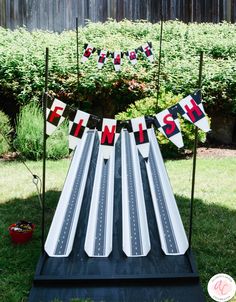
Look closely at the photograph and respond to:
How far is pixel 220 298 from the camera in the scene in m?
3.22

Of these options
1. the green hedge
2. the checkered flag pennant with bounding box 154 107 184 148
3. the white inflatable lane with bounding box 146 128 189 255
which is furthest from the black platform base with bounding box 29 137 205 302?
the green hedge

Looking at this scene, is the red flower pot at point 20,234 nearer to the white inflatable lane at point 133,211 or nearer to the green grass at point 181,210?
the green grass at point 181,210

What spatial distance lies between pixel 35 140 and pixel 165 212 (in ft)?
13.8

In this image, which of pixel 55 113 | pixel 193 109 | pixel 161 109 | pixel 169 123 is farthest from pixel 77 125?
pixel 161 109

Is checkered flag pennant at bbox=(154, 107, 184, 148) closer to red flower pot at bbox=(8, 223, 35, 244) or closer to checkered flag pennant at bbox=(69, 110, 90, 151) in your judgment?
checkered flag pennant at bbox=(69, 110, 90, 151)

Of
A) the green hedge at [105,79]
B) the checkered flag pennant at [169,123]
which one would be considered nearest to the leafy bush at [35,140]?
the green hedge at [105,79]

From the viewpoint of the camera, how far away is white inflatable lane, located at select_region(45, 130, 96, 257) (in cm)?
455

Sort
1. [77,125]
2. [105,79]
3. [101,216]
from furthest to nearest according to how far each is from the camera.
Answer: [105,79], [101,216], [77,125]

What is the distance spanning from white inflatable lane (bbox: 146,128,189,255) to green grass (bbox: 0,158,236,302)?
203 mm

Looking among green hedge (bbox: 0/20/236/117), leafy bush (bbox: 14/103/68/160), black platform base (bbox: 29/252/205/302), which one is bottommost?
black platform base (bbox: 29/252/205/302)

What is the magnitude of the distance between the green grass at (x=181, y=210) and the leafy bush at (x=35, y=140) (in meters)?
0.31

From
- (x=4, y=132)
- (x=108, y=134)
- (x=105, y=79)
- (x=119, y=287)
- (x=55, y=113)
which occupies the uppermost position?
(x=105, y=79)

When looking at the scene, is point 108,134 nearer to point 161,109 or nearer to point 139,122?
point 139,122

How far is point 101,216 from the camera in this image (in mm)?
5203
